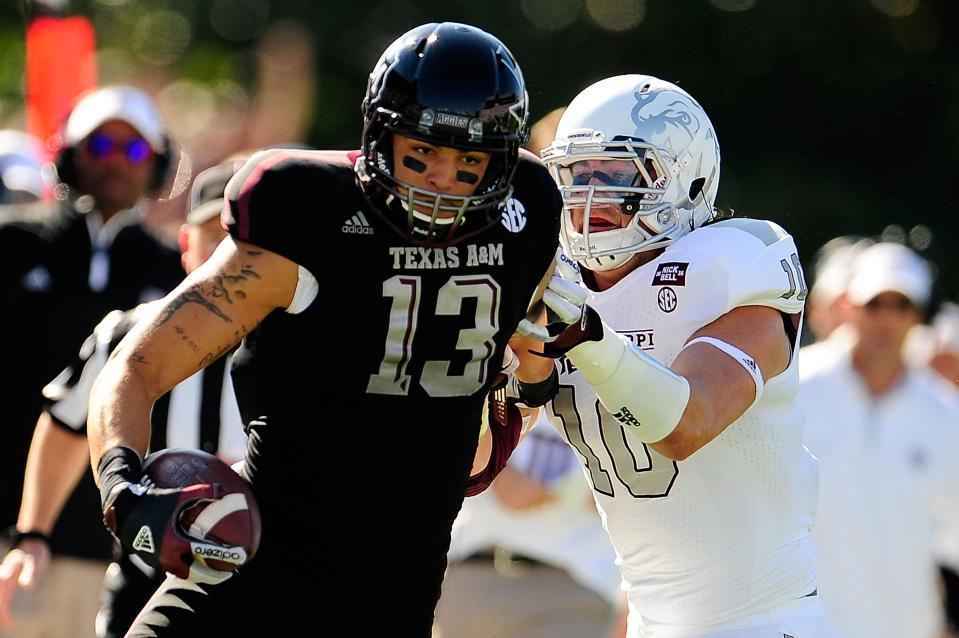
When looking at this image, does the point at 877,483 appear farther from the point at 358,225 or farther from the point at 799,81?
the point at 799,81

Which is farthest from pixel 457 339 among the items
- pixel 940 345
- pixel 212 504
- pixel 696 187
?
pixel 940 345

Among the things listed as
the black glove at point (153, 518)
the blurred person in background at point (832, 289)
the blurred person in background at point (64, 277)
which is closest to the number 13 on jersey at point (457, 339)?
the black glove at point (153, 518)

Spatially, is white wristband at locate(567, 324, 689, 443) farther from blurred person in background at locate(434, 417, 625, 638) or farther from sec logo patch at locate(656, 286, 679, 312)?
blurred person in background at locate(434, 417, 625, 638)

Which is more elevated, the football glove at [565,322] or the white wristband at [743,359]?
the football glove at [565,322]

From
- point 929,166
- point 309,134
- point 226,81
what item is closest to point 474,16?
point 309,134

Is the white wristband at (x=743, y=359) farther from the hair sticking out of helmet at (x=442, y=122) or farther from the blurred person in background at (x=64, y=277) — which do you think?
the blurred person in background at (x=64, y=277)

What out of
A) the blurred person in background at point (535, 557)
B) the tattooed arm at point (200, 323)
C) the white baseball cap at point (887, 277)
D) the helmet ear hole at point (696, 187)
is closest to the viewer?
the tattooed arm at point (200, 323)

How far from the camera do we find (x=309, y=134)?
16.5m

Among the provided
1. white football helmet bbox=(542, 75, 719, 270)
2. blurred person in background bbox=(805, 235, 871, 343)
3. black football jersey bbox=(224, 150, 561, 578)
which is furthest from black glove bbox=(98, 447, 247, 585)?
blurred person in background bbox=(805, 235, 871, 343)

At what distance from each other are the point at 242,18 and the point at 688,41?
518 centimetres

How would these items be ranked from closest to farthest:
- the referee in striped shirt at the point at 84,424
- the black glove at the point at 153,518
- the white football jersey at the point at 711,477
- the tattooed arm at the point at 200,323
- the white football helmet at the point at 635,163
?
the black glove at the point at 153,518
the tattooed arm at the point at 200,323
the white football jersey at the point at 711,477
the white football helmet at the point at 635,163
the referee in striped shirt at the point at 84,424

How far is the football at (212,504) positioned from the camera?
339cm

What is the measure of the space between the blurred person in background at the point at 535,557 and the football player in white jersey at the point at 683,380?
209 cm

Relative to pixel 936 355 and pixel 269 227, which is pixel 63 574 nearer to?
pixel 269 227
